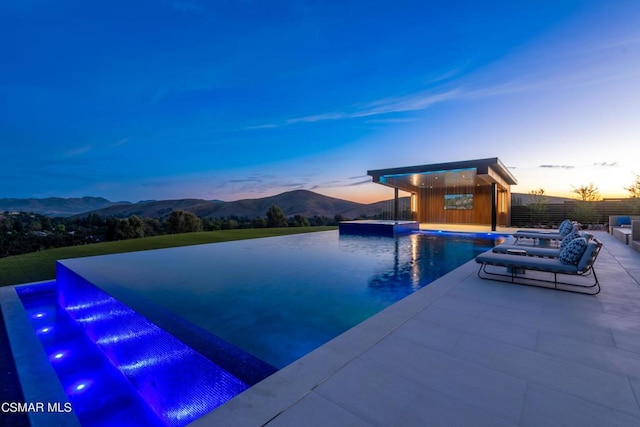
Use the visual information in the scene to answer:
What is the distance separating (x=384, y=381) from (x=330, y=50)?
13.1 meters

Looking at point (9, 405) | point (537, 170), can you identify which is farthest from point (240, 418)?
point (537, 170)

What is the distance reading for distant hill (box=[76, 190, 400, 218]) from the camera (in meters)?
37.4

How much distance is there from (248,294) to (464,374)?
3.39 meters

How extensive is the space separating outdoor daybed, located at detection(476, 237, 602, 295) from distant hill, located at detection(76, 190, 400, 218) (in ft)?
103

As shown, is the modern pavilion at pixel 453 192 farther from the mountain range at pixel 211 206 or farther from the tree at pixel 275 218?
the mountain range at pixel 211 206

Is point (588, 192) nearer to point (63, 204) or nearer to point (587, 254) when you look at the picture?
point (587, 254)

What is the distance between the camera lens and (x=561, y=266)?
371cm

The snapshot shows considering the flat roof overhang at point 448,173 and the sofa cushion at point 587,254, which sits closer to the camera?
the sofa cushion at point 587,254

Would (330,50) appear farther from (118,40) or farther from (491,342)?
(491,342)

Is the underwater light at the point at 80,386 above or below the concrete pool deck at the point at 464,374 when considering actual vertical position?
below

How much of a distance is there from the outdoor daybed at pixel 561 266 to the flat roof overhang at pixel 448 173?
822 centimetres

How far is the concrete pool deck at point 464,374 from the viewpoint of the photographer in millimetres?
1445

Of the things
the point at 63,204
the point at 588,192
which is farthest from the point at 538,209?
the point at 63,204

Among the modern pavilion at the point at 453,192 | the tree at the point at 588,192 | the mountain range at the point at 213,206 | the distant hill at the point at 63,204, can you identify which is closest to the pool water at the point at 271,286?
the modern pavilion at the point at 453,192
